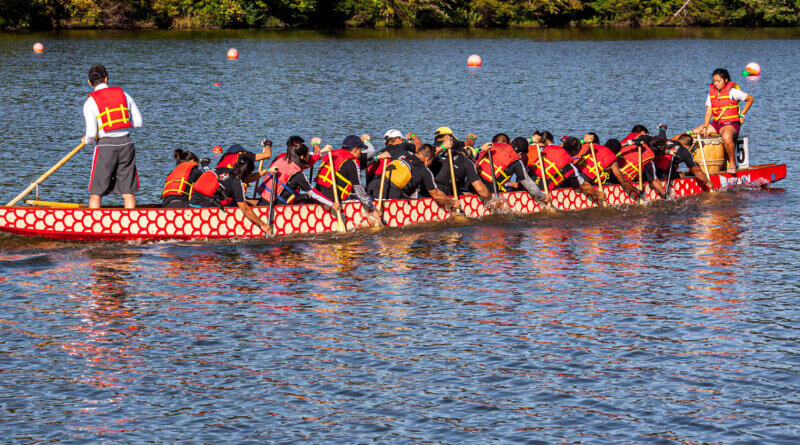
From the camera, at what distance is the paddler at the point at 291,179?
68.1 feet

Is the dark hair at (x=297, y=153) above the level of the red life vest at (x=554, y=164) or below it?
above

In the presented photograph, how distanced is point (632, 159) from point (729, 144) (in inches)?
131

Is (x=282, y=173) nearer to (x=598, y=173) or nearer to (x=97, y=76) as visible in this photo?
(x=97, y=76)

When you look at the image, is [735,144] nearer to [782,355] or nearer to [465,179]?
[465,179]

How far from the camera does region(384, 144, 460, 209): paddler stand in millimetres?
21766

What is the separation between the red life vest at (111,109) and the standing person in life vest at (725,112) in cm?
1423

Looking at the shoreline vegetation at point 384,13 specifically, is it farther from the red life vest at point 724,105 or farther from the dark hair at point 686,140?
the dark hair at point 686,140

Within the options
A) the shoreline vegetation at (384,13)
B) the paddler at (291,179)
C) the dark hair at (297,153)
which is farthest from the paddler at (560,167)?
the shoreline vegetation at (384,13)

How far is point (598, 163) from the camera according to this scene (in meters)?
24.2

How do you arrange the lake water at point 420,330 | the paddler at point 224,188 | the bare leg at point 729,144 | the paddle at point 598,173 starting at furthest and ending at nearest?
the bare leg at point 729,144, the paddle at point 598,173, the paddler at point 224,188, the lake water at point 420,330

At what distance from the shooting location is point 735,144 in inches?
1055

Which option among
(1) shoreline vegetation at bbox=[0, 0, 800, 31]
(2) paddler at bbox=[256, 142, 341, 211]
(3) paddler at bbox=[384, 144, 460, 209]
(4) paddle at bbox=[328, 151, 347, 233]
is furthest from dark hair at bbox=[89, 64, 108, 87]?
(1) shoreline vegetation at bbox=[0, 0, 800, 31]

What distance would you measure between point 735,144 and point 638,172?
11.5 feet

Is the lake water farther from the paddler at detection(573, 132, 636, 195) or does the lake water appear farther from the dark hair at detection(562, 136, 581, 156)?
the dark hair at detection(562, 136, 581, 156)
